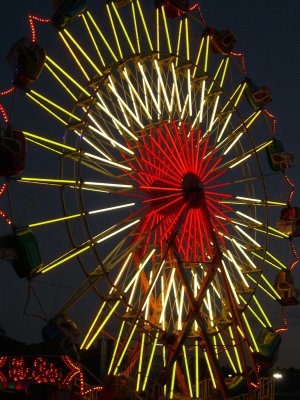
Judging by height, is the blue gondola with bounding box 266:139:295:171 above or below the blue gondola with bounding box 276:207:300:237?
above

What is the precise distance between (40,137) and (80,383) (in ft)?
20.8

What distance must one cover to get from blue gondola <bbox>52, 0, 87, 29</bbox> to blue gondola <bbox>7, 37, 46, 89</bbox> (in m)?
1.69

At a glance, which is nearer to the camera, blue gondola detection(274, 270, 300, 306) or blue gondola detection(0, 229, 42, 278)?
blue gondola detection(0, 229, 42, 278)

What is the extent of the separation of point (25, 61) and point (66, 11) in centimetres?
261

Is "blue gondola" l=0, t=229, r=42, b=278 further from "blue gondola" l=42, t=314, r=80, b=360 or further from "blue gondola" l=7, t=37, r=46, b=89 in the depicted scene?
"blue gondola" l=7, t=37, r=46, b=89

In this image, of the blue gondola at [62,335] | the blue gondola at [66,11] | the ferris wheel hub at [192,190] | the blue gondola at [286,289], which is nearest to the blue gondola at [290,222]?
the blue gondola at [286,289]

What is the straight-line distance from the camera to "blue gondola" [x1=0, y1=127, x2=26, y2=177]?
15.5 meters

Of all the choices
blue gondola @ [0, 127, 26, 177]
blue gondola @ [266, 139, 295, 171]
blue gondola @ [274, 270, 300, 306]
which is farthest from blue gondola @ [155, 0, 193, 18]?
blue gondola @ [274, 270, 300, 306]

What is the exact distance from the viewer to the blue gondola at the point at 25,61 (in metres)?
16.8

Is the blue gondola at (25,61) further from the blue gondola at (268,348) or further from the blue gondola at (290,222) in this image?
the blue gondola at (268,348)

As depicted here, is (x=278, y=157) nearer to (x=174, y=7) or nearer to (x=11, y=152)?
(x=174, y=7)

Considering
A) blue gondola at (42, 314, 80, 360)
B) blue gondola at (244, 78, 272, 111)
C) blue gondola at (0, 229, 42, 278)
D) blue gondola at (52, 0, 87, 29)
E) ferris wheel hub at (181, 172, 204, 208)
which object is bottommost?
blue gondola at (42, 314, 80, 360)

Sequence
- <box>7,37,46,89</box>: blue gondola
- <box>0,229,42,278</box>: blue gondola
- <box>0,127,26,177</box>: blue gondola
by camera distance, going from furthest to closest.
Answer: <box>7,37,46,89</box>: blue gondola
<box>0,127,26,177</box>: blue gondola
<box>0,229,42,278</box>: blue gondola

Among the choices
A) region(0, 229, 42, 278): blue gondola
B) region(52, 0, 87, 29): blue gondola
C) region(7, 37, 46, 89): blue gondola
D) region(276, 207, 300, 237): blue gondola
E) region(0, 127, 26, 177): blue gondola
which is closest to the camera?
region(0, 229, 42, 278): blue gondola
